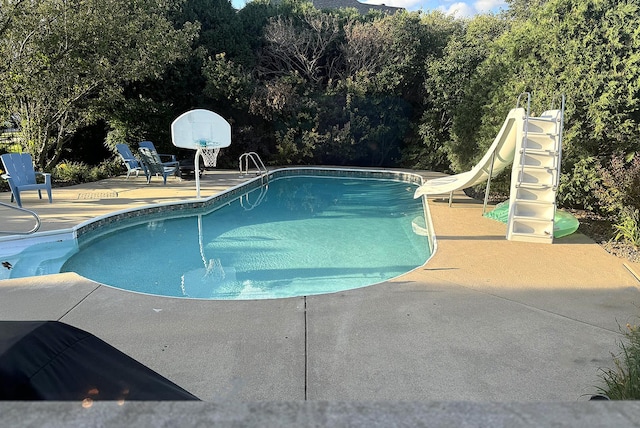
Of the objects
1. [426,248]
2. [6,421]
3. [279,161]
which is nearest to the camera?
[6,421]

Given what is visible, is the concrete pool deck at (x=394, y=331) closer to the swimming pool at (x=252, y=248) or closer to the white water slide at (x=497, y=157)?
the swimming pool at (x=252, y=248)

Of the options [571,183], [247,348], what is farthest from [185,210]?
[571,183]

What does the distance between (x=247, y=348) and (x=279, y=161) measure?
13.3 meters

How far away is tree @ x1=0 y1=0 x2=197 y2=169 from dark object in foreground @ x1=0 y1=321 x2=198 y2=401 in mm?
9825

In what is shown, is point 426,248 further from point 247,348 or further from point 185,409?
point 185,409

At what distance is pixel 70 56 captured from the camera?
32.7ft

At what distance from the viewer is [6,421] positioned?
661mm

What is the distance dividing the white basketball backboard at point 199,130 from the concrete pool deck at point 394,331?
6.32 meters

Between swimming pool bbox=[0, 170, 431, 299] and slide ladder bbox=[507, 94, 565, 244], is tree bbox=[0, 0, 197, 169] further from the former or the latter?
slide ladder bbox=[507, 94, 565, 244]

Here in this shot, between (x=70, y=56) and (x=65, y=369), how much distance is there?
35.8 ft

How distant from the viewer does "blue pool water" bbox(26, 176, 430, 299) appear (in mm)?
5316

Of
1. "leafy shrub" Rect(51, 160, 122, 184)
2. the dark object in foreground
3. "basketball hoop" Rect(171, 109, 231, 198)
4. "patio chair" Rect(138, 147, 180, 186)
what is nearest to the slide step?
the dark object in foreground

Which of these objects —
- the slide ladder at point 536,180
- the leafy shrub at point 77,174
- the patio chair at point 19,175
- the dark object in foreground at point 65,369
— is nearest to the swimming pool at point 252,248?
the slide ladder at point 536,180

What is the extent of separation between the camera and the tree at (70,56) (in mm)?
9117
